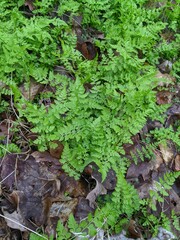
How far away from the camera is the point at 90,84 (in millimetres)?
3779

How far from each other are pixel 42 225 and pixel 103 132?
981 millimetres

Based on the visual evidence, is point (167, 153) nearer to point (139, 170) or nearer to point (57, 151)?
point (139, 170)

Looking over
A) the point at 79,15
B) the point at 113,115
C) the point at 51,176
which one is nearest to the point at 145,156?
the point at 113,115

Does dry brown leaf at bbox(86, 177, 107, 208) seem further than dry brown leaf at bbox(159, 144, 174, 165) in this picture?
No

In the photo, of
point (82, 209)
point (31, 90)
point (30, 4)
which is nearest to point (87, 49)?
point (30, 4)

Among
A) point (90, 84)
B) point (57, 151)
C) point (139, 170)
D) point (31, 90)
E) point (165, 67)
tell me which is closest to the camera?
point (57, 151)

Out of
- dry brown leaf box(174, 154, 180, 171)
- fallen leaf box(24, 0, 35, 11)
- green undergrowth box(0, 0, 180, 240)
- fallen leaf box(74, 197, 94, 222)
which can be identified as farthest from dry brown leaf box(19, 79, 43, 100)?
dry brown leaf box(174, 154, 180, 171)

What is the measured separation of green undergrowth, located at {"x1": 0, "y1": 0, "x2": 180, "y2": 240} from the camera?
3.12 metres

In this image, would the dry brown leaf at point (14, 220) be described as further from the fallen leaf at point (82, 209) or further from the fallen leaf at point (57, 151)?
the fallen leaf at point (57, 151)

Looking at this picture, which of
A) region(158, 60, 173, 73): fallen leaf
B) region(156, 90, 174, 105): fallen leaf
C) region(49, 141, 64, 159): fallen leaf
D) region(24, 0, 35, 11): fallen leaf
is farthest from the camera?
region(158, 60, 173, 73): fallen leaf

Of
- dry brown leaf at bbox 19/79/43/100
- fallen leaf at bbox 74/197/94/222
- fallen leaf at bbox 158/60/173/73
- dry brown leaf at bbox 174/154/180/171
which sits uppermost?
fallen leaf at bbox 158/60/173/73

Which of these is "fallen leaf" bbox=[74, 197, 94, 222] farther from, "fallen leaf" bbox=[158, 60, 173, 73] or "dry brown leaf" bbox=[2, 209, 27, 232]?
"fallen leaf" bbox=[158, 60, 173, 73]

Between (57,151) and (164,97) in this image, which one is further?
(164,97)

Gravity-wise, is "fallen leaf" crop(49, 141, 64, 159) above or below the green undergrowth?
below
